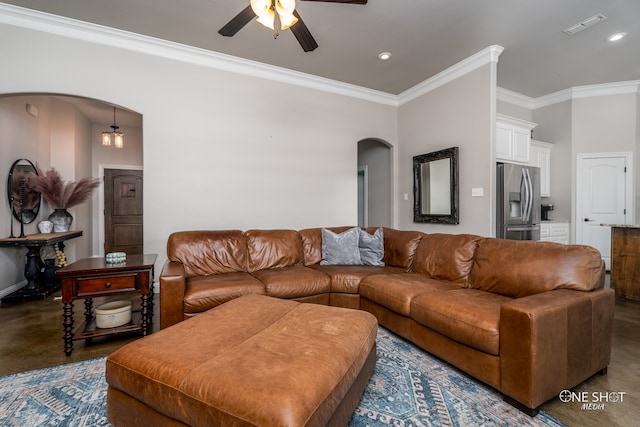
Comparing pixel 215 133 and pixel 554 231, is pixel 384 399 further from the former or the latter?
pixel 554 231

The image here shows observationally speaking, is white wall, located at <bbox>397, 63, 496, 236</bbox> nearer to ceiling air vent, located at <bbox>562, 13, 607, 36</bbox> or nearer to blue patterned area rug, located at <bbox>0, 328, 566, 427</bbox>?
ceiling air vent, located at <bbox>562, 13, 607, 36</bbox>

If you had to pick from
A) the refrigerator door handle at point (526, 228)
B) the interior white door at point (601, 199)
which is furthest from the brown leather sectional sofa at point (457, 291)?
the interior white door at point (601, 199)

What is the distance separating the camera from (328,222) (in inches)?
180

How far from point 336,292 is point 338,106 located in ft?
10.1

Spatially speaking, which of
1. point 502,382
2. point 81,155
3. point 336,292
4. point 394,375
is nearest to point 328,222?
point 336,292

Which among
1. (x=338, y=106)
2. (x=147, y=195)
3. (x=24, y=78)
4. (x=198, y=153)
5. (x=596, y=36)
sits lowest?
(x=147, y=195)

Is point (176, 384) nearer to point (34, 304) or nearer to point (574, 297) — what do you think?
point (574, 297)

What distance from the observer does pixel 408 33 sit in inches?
127

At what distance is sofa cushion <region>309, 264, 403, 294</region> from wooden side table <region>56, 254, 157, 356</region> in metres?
1.62

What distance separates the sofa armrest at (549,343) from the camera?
146 centimetres

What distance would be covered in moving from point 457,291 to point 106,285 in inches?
107

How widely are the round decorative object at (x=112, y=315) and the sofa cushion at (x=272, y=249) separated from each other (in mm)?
1114

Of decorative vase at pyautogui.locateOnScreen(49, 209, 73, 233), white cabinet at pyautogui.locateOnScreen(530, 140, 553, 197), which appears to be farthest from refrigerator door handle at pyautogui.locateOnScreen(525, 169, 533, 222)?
decorative vase at pyautogui.locateOnScreen(49, 209, 73, 233)

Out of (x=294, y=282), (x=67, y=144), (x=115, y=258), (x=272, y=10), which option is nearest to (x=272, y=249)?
(x=294, y=282)
